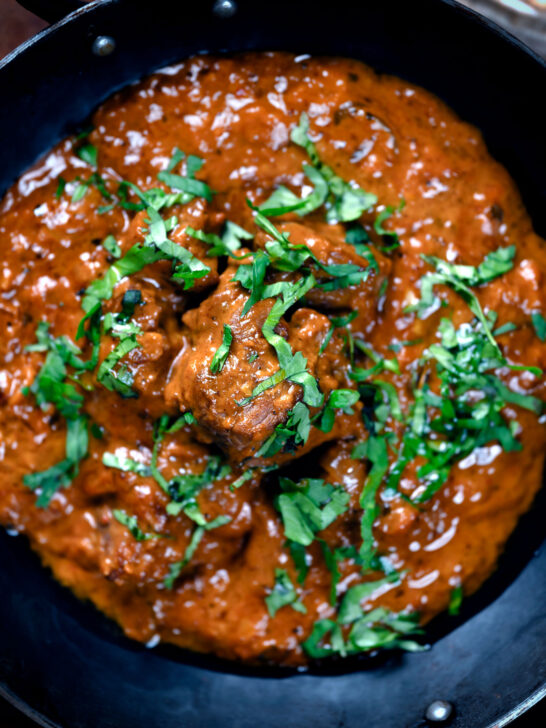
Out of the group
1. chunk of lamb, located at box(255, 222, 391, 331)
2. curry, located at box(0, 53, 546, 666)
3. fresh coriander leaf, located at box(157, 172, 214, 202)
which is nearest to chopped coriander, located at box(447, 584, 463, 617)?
curry, located at box(0, 53, 546, 666)

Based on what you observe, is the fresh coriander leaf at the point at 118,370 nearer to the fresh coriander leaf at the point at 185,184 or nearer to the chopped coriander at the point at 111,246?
the chopped coriander at the point at 111,246

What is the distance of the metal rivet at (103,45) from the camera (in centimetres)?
304

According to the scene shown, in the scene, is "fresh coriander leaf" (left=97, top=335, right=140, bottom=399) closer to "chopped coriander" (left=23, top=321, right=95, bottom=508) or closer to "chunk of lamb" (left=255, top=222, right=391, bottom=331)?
"chopped coriander" (left=23, top=321, right=95, bottom=508)

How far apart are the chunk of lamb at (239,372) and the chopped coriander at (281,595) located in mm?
568

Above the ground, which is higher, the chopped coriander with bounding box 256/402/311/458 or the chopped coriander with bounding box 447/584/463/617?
the chopped coriander with bounding box 256/402/311/458

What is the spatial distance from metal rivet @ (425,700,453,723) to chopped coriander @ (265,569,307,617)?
0.71 m

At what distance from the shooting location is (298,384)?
262cm

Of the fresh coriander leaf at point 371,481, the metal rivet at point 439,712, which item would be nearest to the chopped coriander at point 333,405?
the fresh coriander leaf at point 371,481

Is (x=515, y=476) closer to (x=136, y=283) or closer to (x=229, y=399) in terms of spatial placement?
(x=229, y=399)

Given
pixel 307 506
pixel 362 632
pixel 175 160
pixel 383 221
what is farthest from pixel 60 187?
pixel 362 632

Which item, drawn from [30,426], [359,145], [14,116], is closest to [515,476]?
[359,145]

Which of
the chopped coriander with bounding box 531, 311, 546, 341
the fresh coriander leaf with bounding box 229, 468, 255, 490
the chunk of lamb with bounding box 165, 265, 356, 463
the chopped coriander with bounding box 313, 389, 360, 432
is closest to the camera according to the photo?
the chunk of lamb with bounding box 165, 265, 356, 463

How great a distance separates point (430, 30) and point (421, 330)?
1217 millimetres

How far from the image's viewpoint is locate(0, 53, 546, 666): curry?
292 centimetres
